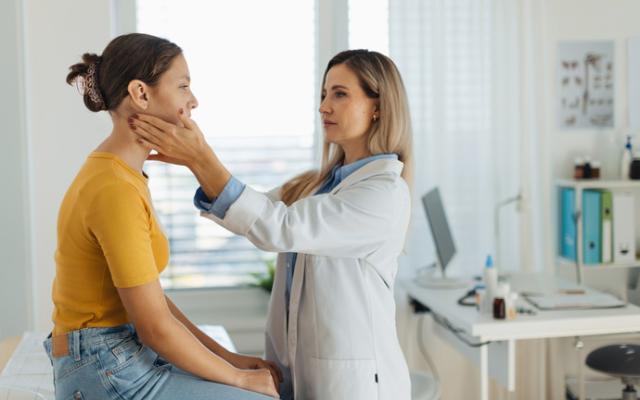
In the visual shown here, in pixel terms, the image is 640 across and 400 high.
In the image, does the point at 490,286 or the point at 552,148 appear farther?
the point at 552,148

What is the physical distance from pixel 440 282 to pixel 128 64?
219 cm

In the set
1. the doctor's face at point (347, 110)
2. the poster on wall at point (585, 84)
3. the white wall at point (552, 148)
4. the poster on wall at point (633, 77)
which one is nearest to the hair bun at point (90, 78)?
the doctor's face at point (347, 110)

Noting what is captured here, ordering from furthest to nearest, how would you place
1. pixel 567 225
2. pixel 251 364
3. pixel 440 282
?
pixel 567 225
pixel 440 282
pixel 251 364

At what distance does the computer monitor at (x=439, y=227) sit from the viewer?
327 cm

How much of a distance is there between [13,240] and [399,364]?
1898 millimetres

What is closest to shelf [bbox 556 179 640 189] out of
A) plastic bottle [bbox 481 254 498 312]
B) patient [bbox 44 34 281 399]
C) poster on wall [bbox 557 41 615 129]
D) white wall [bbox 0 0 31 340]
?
poster on wall [bbox 557 41 615 129]

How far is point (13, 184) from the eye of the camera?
10.7 ft

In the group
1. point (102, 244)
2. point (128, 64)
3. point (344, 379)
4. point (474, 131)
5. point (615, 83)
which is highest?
point (615, 83)

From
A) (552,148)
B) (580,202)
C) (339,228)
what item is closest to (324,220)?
(339,228)

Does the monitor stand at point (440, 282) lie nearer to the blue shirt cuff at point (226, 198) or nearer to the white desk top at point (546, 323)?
the white desk top at point (546, 323)

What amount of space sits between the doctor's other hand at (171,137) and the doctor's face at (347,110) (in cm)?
52

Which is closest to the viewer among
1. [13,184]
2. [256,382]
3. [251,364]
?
[256,382]

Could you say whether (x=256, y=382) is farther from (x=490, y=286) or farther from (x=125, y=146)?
(x=490, y=286)

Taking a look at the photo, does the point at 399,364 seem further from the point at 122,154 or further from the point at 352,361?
the point at 122,154
